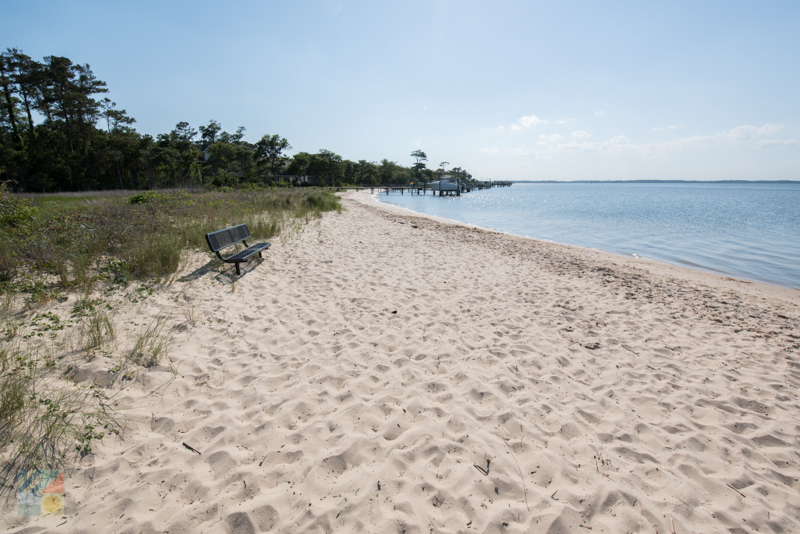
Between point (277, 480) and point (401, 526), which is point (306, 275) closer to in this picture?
point (277, 480)

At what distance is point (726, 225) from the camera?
21.1 meters

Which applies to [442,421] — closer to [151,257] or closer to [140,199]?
[151,257]

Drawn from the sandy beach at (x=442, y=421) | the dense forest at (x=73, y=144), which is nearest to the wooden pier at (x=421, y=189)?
the dense forest at (x=73, y=144)

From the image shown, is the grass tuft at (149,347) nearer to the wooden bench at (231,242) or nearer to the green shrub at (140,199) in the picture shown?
the wooden bench at (231,242)

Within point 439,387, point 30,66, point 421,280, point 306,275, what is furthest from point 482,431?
point 30,66

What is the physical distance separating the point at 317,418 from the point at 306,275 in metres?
4.10

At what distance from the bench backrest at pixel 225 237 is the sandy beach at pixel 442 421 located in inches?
38.0

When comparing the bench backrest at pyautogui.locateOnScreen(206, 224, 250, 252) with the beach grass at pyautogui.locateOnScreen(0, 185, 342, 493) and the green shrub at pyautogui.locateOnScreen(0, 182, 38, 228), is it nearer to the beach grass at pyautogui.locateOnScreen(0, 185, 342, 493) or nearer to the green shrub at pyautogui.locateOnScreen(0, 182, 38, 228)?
the beach grass at pyautogui.locateOnScreen(0, 185, 342, 493)

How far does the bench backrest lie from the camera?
5.91 metres

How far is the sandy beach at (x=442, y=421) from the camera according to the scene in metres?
1.94

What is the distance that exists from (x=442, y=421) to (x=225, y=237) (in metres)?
5.86

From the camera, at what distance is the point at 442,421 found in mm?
2662

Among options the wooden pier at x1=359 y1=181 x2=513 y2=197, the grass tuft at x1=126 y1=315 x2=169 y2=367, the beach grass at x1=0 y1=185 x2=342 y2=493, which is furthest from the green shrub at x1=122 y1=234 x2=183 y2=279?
the wooden pier at x1=359 y1=181 x2=513 y2=197

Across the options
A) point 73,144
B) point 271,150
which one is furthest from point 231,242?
point 271,150
